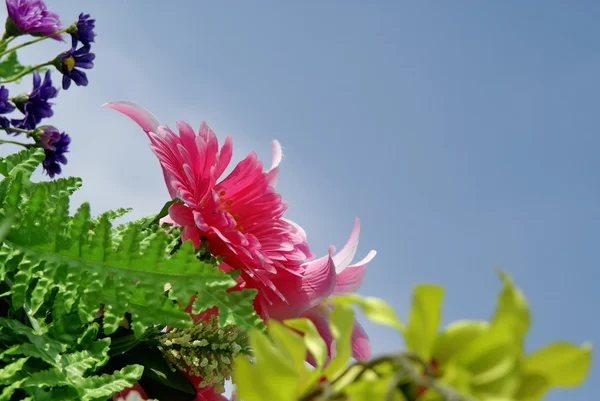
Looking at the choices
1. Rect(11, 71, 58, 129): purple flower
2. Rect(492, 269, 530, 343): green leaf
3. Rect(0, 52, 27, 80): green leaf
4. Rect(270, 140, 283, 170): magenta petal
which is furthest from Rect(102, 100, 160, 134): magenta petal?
Rect(492, 269, 530, 343): green leaf

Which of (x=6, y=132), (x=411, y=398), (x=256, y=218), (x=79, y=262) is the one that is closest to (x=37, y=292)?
(x=79, y=262)

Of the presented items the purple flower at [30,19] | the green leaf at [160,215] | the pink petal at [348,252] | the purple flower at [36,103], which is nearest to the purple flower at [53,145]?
the purple flower at [36,103]

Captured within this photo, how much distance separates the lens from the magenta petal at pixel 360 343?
62 centimetres

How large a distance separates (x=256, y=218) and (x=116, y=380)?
21 cm

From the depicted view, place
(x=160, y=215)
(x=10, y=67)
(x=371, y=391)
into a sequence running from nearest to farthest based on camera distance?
1. (x=371, y=391)
2. (x=160, y=215)
3. (x=10, y=67)

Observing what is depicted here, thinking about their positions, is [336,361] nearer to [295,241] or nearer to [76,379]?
[76,379]

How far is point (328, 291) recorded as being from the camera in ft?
1.92

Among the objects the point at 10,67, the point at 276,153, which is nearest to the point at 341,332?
the point at 276,153

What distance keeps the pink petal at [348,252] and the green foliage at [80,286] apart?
0.21 meters

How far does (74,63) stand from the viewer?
3.22 feet

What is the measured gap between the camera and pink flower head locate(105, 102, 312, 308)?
0.57m

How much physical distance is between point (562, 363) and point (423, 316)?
0.04 meters

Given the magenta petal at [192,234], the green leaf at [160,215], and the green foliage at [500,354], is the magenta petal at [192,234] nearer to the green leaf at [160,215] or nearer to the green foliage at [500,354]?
the green leaf at [160,215]

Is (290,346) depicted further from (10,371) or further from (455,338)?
(10,371)
